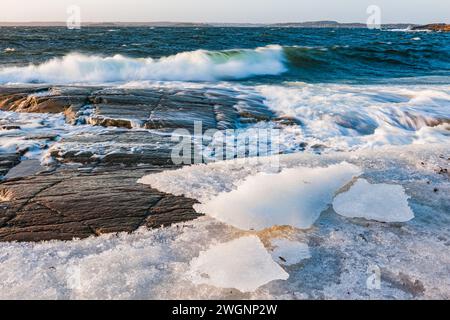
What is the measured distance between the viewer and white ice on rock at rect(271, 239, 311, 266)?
9.03ft

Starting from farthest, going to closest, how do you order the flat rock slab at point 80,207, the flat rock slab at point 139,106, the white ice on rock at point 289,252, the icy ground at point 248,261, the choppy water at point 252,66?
1. the choppy water at point 252,66
2. the flat rock slab at point 139,106
3. the flat rock slab at point 80,207
4. the white ice on rock at point 289,252
5. the icy ground at point 248,261

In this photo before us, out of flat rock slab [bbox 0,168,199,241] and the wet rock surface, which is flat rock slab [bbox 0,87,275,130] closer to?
the wet rock surface

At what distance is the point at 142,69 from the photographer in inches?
608

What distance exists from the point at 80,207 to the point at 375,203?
2486mm

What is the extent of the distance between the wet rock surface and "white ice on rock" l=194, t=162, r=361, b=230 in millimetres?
329

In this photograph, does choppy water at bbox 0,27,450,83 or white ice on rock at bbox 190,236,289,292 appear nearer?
white ice on rock at bbox 190,236,289,292

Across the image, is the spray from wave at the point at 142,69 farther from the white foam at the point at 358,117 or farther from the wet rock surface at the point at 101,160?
the white foam at the point at 358,117

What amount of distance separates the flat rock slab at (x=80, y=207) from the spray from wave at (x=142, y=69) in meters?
9.59

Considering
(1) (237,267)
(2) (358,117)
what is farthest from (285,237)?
(2) (358,117)

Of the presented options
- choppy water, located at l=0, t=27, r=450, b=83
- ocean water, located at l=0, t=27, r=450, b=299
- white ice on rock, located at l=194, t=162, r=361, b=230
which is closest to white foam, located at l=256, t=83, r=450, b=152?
ocean water, located at l=0, t=27, r=450, b=299

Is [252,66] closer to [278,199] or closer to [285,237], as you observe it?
[278,199]

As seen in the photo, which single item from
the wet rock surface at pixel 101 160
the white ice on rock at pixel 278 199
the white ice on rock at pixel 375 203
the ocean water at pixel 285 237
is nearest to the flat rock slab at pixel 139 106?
the wet rock surface at pixel 101 160

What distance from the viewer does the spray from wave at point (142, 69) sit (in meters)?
13.5
